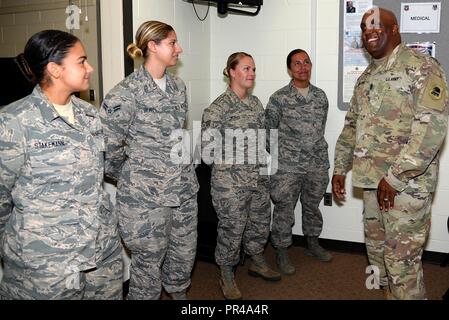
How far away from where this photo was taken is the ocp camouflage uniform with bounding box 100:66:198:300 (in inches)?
82.7

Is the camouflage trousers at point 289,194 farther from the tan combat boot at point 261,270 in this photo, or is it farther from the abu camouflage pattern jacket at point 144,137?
the abu camouflage pattern jacket at point 144,137

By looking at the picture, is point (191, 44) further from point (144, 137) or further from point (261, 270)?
point (261, 270)

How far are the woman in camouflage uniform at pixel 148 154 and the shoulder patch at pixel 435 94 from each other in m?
1.20

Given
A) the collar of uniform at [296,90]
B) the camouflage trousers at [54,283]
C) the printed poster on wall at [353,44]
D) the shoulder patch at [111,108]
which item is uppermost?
the printed poster on wall at [353,44]

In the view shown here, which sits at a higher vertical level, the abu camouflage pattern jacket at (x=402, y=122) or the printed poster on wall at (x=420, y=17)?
the printed poster on wall at (x=420, y=17)

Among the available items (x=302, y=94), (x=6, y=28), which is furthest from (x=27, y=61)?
(x=302, y=94)

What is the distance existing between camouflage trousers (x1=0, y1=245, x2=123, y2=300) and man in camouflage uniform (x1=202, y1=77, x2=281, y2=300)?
1.09 meters

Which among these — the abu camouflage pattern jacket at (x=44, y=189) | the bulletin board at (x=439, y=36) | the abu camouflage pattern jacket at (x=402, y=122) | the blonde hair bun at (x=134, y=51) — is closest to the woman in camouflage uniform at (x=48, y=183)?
the abu camouflage pattern jacket at (x=44, y=189)

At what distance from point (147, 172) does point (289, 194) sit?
1381mm

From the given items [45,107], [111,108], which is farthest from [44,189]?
[111,108]

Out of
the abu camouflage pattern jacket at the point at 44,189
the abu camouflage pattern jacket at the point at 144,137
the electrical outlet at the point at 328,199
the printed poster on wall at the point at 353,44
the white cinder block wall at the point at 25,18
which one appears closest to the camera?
the abu camouflage pattern jacket at the point at 44,189

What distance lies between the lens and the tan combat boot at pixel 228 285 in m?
2.72

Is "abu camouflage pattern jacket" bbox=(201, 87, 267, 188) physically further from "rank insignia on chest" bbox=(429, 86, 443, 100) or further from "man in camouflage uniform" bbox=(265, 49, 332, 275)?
"rank insignia on chest" bbox=(429, 86, 443, 100)

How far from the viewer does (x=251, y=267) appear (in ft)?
10.1
